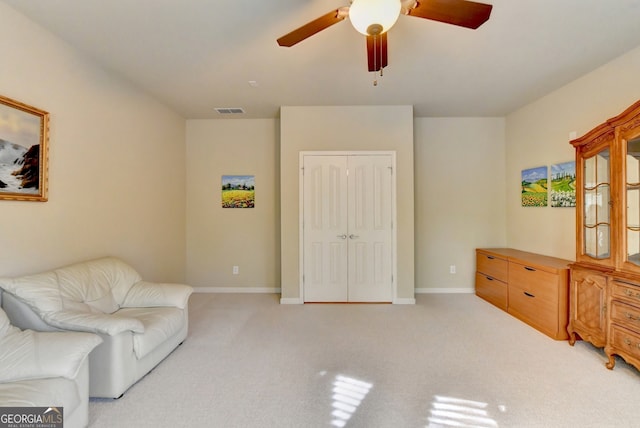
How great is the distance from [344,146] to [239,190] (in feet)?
6.07

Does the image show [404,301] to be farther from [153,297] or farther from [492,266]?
[153,297]

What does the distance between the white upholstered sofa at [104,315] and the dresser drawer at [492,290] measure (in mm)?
3872

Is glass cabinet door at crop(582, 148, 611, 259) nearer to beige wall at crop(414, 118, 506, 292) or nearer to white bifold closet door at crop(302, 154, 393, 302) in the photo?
beige wall at crop(414, 118, 506, 292)

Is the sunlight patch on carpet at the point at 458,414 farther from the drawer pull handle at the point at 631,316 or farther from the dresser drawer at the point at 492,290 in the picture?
the dresser drawer at the point at 492,290

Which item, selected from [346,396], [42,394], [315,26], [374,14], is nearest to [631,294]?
[346,396]

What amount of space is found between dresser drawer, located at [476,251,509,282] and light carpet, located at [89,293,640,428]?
66cm

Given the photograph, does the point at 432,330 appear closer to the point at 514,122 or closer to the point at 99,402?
the point at 99,402

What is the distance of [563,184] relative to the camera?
11.1ft

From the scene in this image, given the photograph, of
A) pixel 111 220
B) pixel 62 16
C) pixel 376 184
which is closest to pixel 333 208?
pixel 376 184

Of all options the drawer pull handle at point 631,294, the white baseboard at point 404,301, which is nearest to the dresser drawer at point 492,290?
the white baseboard at point 404,301

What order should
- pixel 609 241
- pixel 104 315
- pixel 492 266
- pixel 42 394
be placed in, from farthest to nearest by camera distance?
pixel 492 266 < pixel 609 241 < pixel 104 315 < pixel 42 394

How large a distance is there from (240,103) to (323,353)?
3.27 m

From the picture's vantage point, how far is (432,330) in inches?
121

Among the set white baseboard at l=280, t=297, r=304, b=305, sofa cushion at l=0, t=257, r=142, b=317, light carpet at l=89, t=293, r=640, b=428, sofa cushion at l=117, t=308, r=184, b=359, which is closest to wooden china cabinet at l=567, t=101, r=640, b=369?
light carpet at l=89, t=293, r=640, b=428
